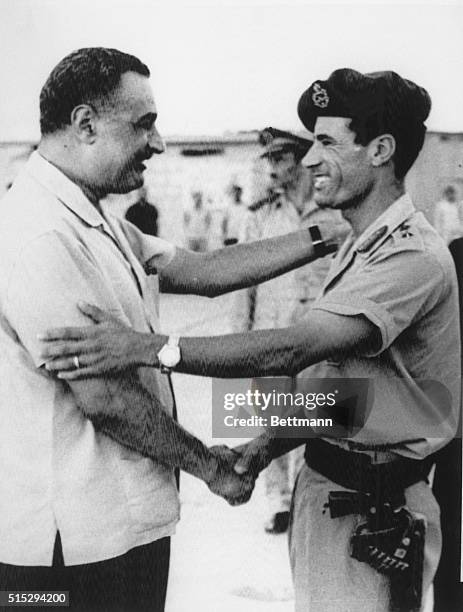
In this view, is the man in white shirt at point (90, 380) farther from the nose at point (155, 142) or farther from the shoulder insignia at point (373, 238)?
the shoulder insignia at point (373, 238)

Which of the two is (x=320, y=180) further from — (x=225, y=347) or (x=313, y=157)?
(x=225, y=347)

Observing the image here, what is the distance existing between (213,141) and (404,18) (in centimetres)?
71

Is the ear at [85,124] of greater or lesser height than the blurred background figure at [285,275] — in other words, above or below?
above

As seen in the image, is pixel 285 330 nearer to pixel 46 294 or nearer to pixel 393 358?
pixel 393 358

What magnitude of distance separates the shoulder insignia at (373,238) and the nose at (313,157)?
28cm

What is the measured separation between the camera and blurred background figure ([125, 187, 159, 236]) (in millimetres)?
2461

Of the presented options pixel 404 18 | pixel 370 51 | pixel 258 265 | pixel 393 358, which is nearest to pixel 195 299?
pixel 258 265

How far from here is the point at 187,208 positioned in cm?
247

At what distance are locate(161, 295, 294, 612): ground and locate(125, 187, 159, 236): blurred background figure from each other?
0.22m

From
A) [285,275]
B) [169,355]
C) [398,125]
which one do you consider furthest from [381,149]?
[169,355]

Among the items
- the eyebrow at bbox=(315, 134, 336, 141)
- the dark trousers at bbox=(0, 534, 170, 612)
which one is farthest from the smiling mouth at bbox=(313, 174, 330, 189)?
the dark trousers at bbox=(0, 534, 170, 612)

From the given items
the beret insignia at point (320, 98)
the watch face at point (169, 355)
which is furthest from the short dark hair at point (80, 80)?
the watch face at point (169, 355)

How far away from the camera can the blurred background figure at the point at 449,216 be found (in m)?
2.47

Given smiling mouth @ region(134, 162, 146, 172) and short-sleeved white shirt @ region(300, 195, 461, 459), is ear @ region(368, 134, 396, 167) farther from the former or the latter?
smiling mouth @ region(134, 162, 146, 172)
